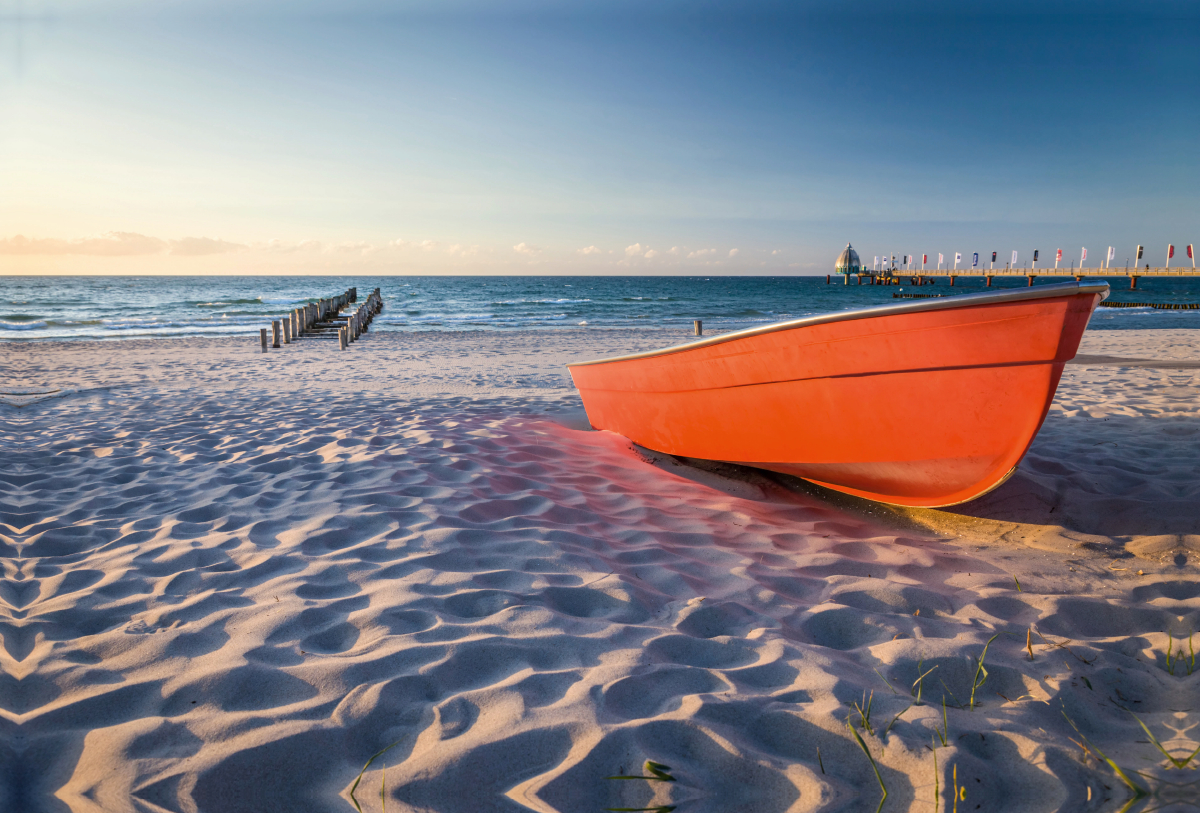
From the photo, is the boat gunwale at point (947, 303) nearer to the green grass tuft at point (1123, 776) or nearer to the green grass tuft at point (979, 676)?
the green grass tuft at point (979, 676)

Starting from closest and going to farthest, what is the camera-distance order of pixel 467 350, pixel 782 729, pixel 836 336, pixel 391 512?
pixel 782 729 < pixel 836 336 < pixel 391 512 < pixel 467 350

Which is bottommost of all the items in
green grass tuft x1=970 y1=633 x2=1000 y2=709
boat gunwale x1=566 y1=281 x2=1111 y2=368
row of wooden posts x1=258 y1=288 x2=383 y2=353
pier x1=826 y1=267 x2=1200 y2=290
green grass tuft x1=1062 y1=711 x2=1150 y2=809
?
green grass tuft x1=970 y1=633 x2=1000 y2=709

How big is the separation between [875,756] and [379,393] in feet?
25.7

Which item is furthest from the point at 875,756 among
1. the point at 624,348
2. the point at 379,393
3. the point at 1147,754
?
the point at 624,348

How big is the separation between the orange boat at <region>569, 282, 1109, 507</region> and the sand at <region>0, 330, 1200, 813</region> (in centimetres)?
35

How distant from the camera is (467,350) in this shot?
15.1 meters

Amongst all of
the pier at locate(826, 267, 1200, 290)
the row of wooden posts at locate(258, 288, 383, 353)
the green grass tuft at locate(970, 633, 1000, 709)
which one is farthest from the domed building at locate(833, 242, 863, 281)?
the green grass tuft at locate(970, 633, 1000, 709)

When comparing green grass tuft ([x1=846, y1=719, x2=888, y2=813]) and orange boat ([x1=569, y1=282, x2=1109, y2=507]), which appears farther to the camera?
orange boat ([x1=569, y1=282, x2=1109, y2=507])

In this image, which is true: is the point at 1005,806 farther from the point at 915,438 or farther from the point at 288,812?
the point at 915,438

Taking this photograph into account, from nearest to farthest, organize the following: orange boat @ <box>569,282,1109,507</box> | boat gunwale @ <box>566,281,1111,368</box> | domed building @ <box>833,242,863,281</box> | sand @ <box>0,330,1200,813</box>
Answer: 1. sand @ <box>0,330,1200,813</box>
2. boat gunwale @ <box>566,281,1111,368</box>
3. orange boat @ <box>569,282,1109,507</box>
4. domed building @ <box>833,242,863,281</box>

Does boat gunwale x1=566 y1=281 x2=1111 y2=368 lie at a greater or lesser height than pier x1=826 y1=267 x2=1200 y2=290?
lesser

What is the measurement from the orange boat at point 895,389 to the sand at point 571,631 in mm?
354

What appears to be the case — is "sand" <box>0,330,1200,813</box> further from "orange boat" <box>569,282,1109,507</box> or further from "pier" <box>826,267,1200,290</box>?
"pier" <box>826,267,1200,290</box>

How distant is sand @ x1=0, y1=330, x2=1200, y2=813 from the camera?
62.4 inches
